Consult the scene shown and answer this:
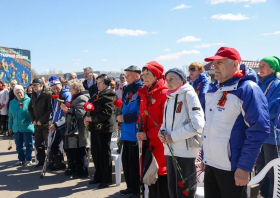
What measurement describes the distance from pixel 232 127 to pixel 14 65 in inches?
881

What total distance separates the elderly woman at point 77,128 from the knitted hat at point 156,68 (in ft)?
7.65

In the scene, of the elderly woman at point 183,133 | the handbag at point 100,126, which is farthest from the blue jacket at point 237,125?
the handbag at point 100,126

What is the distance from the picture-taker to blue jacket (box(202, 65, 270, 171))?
2.26 m

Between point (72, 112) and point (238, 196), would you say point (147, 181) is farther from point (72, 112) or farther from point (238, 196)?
point (72, 112)

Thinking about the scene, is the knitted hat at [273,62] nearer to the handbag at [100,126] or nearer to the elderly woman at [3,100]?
the handbag at [100,126]

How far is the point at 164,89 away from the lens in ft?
12.6

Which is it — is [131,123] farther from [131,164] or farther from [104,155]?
[104,155]

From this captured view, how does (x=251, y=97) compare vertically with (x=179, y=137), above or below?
above

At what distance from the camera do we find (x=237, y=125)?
2.40 meters

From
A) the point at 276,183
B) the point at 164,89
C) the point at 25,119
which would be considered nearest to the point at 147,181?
the point at 164,89

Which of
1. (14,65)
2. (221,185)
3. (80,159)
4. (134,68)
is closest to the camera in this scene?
(221,185)

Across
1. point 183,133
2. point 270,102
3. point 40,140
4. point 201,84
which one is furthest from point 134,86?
point 40,140

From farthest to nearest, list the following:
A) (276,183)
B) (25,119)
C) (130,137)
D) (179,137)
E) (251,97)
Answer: (25,119), (130,137), (179,137), (276,183), (251,97)

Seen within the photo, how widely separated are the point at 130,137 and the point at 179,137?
1.59 meters
